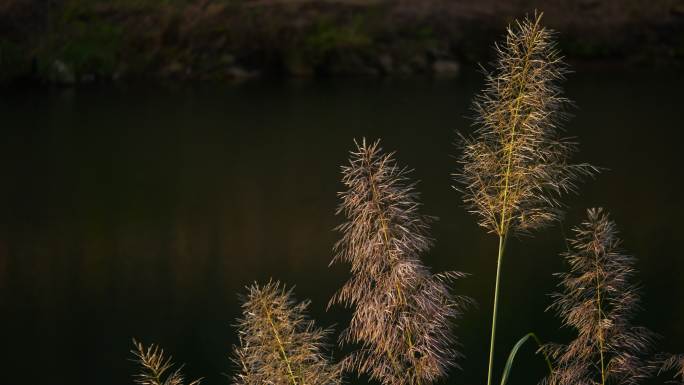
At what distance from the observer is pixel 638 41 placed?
1866 centimetres

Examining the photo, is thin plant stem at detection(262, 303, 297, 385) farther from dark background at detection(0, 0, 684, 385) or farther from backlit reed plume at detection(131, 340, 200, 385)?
dark background at detection(0, 0, 684, 385)

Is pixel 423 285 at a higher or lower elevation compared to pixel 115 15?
higher

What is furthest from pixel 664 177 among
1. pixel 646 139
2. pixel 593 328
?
pixel 593 328

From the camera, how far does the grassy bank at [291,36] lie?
56.4 ft

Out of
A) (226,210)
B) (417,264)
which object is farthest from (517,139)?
(226,210)

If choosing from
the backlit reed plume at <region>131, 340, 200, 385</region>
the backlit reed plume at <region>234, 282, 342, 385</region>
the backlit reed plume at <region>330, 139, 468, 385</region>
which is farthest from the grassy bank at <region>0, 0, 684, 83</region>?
the backlit reed plume at <region>234, 282, 342, 385</region>

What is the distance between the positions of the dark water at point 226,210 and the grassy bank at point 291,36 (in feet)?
3.85

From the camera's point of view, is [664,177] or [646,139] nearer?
[664,177]

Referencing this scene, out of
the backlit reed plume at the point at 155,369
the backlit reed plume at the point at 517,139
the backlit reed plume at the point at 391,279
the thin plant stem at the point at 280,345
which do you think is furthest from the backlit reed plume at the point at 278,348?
the backlit reed plume at the point at 517,139

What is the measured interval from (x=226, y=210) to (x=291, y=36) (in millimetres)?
7791

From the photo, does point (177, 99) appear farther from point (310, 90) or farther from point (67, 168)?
point (67, 168)

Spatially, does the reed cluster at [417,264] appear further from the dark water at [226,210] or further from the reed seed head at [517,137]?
the dark water at [226,210]

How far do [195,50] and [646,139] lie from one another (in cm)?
728

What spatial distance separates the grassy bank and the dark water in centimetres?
117
